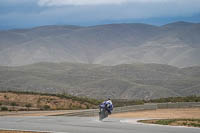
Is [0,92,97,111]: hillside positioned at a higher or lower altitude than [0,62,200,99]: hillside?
lower

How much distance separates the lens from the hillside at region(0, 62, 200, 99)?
418 ft

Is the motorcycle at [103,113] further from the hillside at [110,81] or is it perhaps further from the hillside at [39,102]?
the hillside at [110,81]

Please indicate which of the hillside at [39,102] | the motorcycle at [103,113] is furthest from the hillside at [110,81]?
the motorcycle at [103,113]

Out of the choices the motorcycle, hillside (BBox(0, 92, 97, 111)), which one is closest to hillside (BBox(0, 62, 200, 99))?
hillside (BBox(0, 92, 97, 111))

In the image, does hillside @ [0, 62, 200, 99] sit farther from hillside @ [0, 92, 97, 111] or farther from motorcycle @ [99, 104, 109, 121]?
motorcycle @ [99, 104, 109, 121]

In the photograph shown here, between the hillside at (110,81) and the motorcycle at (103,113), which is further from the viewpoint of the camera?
the hillside at (110,81)

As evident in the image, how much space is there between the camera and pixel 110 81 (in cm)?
14212

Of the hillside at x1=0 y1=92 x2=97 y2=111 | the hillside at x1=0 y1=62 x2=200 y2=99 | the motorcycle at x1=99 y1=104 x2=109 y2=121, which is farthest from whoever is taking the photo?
the hillside at x1=0 y1=62 x2=200 y2=99

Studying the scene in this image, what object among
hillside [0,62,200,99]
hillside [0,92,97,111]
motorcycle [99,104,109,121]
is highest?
hillside [0,62,200,99]

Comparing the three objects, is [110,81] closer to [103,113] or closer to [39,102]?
[39,102]

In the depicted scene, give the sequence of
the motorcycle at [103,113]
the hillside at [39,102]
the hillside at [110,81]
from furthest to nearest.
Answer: the hillside at [110,81], the hillside at [39,102], the motorcycle at [103,113]

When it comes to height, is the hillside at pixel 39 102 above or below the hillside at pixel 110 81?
below

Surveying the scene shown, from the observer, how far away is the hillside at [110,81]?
12731cm

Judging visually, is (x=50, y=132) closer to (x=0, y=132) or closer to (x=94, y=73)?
(x=0, y=132)
